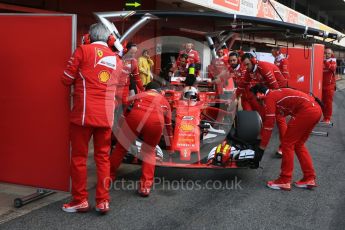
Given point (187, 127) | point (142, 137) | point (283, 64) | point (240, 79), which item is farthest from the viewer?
point (283, 64)

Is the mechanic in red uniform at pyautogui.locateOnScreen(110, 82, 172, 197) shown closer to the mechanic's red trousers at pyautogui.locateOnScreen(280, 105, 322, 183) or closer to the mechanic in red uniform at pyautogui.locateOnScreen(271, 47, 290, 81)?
the mechanic's red trousers at pyautogui.locateOnScreen(280, 105, 322, 183)

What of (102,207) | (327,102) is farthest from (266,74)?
(327,102)

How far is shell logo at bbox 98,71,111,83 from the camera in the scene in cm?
414

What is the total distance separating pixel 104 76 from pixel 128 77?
1850mm

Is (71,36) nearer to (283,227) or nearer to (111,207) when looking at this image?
(111,207)

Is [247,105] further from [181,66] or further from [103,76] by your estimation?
[103,76]

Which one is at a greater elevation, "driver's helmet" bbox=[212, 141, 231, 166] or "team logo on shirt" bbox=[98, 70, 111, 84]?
"team logo on shirt" bbox=[98, 70, 111, 84]

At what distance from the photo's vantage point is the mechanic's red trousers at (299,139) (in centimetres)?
518

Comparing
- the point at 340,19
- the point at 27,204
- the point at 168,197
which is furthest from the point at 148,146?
the point at 340,19

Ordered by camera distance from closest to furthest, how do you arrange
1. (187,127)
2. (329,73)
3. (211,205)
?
(211,205) < (187,127) < (329,73)

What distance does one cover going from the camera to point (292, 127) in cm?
524

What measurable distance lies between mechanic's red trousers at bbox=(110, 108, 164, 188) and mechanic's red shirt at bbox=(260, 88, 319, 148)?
1319 millimetres

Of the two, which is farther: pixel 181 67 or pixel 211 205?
pixel 181 67

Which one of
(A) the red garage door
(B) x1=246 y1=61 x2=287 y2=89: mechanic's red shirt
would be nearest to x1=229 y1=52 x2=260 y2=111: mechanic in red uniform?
(B) x1=246 y1=61 x2=287 y2=89: mechanic's red shirt
